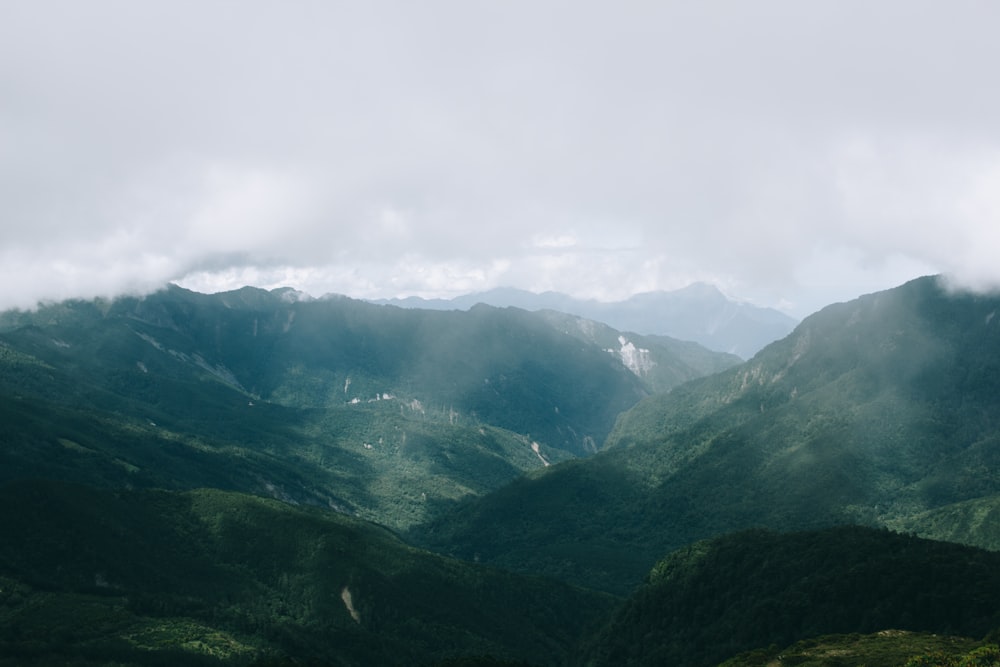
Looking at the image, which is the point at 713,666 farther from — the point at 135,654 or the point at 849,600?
the point at 135,654

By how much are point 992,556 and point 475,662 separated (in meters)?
114

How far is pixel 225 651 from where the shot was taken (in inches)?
7589

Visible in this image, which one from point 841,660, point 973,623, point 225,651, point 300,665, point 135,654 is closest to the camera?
point 841,660

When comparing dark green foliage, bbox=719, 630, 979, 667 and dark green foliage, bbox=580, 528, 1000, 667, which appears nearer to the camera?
dark green foliage, bbox=719, 630, 979, 667

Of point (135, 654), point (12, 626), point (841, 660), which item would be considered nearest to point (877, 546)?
point (841, 660)

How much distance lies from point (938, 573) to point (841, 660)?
5486cm

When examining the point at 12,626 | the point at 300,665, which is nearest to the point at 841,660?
the point at 300,665

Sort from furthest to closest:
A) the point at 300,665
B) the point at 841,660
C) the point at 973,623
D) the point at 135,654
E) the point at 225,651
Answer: the point at 225,651
the point at 135,654
the point at 300,665
the point at 973,623
the point at 841,660

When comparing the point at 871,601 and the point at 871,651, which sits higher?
the point at 871,651

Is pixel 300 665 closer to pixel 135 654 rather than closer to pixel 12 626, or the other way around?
pixel 135 654

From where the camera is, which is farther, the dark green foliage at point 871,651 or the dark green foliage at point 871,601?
the dark green foliage at point 871,601

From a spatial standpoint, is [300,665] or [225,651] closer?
[300,665]

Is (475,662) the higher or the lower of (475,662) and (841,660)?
the lower

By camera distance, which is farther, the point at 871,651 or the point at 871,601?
the point at 871,601
